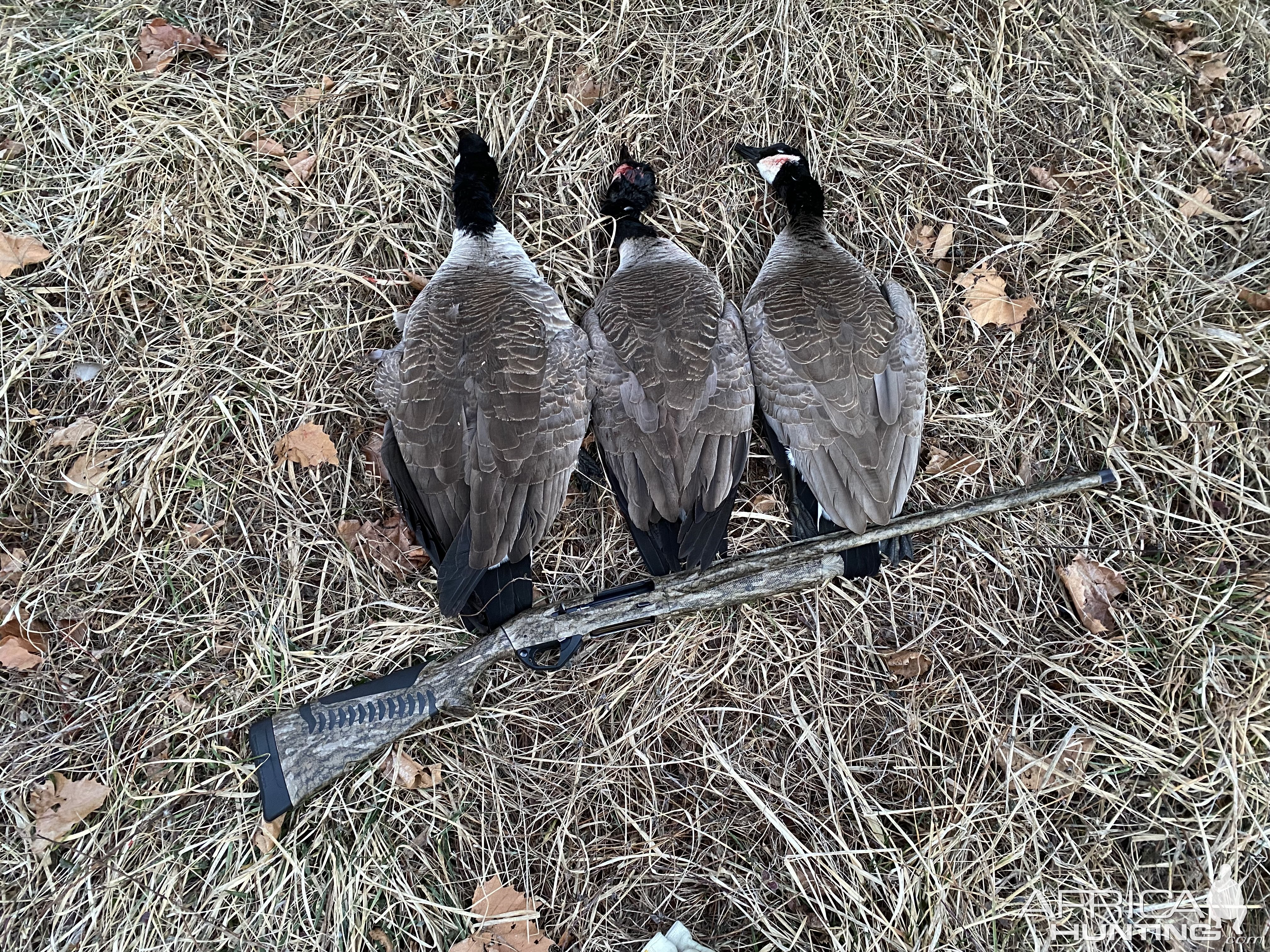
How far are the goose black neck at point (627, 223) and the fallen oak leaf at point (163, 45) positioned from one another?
2308 mm

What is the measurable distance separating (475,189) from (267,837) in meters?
3.27

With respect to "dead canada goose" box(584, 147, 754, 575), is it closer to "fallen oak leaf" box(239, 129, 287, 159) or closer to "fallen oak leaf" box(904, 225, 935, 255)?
"fallen oak leaf" box(904, 225, 935, 255)

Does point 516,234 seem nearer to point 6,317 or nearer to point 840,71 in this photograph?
point 840,71

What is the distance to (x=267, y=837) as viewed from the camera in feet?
9.39

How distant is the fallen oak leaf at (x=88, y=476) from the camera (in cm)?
309

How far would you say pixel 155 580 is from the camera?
3.08 metres

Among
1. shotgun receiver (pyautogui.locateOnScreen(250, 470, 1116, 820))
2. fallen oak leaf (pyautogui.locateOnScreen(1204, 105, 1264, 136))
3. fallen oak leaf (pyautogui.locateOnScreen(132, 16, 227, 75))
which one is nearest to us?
shotgun receiver (pyautogui.locateOnScreen(250, 470, 1116, 820))

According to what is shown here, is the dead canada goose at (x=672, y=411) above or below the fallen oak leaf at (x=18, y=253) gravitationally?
below

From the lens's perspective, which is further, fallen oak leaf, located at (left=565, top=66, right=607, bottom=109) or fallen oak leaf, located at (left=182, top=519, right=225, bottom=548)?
fallen oak leaf, located at (left=565, top=66, right=607, bottom=109)

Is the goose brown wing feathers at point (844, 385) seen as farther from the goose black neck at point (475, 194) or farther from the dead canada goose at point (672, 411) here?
the goose black neck at point (475, 194)

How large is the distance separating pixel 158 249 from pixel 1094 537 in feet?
16.9

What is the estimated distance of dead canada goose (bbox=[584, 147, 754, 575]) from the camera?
2.94 m

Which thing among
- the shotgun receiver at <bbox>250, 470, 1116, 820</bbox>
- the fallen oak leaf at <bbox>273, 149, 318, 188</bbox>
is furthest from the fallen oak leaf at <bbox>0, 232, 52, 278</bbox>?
the shotgun receiver at <bbox>250, 470, 1116, 820</bbox>

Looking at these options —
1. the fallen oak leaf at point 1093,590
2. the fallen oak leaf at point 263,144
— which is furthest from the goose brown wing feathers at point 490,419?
the fallen oak leaf at point 1093,590
